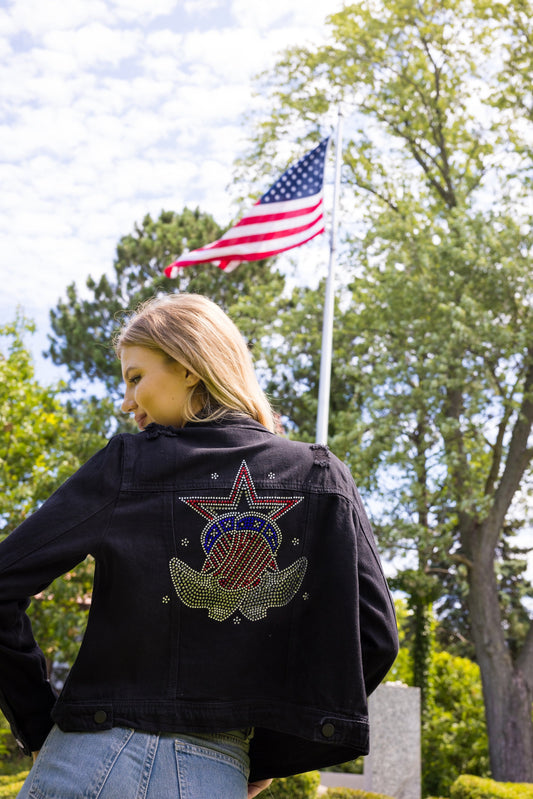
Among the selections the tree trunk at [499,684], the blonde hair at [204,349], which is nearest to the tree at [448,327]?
the tree trunk at [499,684]

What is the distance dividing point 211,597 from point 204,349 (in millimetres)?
480

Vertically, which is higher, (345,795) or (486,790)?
(486,790)

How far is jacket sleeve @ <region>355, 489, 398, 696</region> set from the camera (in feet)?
5.03

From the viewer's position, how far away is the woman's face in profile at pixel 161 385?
5.30ft

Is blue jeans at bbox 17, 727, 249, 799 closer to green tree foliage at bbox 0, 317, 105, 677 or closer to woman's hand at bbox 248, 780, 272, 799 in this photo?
woman's hand at bbox 248, 780, 272, 799

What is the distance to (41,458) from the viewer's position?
13727mm

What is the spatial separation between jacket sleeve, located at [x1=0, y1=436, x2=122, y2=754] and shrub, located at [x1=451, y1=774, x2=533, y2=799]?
28.8ft

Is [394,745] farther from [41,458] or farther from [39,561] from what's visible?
[39,561]

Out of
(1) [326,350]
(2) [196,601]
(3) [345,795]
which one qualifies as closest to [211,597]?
(2) [196,601]

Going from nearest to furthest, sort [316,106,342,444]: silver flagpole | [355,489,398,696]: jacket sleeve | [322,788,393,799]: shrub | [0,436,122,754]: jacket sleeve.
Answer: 1. [0,436,122,754]: jacket sleeve
2. [355,489,398,696]: jacket sleeve
3. [316,106,342,444]: silver flagpole
4. [322,788,393,799]: shrub

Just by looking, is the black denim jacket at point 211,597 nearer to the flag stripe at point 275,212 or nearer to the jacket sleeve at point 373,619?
the jacket sleeve at point 373,619

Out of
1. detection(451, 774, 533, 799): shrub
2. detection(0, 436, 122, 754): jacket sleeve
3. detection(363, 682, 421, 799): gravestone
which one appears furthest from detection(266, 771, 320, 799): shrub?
detection(0, 436, 122, 754): jacket sleeve

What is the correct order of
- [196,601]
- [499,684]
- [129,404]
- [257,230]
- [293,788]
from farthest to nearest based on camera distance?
[499,684]
[257,230]
[293,788]
[129,404]
[196,601]

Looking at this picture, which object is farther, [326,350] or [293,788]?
[326,350]
